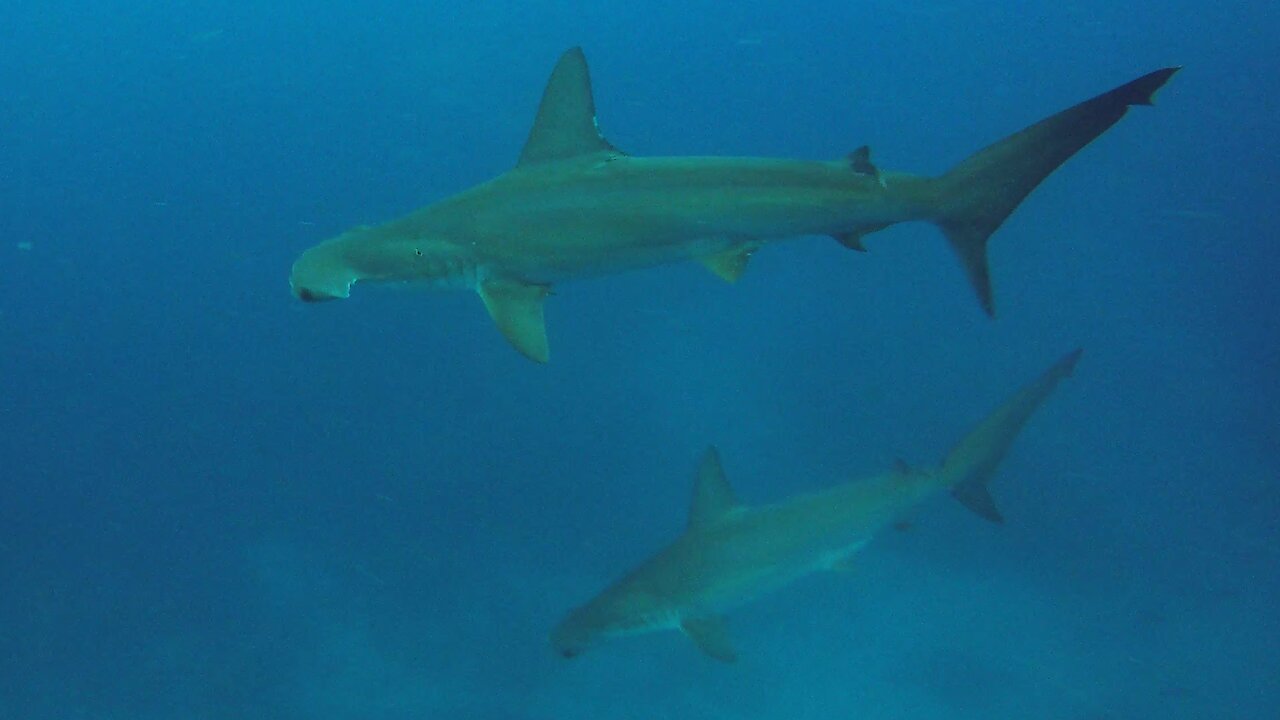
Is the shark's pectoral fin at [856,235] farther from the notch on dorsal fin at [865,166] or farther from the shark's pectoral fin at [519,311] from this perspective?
the shark's pectoral fin at [519,311]

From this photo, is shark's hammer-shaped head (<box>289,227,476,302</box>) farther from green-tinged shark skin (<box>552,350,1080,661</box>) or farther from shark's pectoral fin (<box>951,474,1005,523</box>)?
shark's pectoral fin (<box>951,474,1005,523</box>)

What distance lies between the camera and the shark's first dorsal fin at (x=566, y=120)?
4.59 metres

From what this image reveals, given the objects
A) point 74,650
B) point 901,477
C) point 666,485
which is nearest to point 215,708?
point 74,650

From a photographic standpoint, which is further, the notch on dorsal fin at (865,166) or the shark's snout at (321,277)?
the notch on dorsal fin at (865,166)

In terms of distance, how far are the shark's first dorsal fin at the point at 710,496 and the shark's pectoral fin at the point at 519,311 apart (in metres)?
2.77

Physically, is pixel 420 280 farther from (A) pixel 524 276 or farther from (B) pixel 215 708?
(B) pixel 215 708

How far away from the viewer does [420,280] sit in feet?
14.2

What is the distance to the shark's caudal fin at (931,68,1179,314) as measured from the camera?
4.05m

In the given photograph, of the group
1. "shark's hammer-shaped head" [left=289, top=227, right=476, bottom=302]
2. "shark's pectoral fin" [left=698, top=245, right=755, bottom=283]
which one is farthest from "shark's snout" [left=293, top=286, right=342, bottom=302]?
"shark's pectoral fin" [left=698, top=245, right=755, bottom=283]

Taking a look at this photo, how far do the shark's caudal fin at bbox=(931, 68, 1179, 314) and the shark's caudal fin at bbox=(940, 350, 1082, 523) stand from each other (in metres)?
2.65

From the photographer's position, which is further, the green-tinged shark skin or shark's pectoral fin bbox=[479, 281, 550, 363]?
the green-tinged shark skin

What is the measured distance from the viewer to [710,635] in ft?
22.3

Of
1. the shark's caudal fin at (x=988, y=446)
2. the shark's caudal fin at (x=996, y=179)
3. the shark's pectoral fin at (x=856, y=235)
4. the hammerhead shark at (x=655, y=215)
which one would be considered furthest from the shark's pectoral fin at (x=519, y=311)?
the shark's caudal fin at (x=988, y=446)

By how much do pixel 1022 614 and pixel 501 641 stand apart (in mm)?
5948
